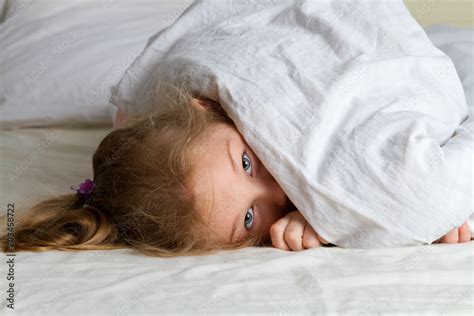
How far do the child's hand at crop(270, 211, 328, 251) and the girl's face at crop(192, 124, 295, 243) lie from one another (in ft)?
0.12

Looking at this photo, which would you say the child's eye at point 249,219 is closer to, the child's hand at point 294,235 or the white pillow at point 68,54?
the child's hand at point 294,235

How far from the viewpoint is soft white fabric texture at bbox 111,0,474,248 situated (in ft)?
3.79

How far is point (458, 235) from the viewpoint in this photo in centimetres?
121

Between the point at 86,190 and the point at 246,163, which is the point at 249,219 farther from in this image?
the point at 86,190

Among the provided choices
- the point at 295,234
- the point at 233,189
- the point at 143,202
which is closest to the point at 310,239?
the point at 295,234

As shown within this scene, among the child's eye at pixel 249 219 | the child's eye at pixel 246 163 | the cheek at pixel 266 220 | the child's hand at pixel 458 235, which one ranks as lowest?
the child's hand at pixel 458 235

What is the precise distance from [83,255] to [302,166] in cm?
33

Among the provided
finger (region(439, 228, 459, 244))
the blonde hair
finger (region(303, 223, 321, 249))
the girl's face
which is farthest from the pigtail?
finger (region(439, 228, 459, 244))

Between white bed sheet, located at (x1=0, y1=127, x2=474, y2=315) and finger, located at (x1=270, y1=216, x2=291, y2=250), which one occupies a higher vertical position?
white bed sheet, located at (x1=0, y1=127, x2=474, y2=315)

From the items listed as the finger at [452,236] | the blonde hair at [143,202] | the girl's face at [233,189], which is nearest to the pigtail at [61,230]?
the blonde hair at [143,202]

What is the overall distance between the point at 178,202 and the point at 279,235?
0.51ft

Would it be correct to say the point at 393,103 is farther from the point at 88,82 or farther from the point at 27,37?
the point at 27,37

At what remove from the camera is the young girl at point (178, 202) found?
1.20 m

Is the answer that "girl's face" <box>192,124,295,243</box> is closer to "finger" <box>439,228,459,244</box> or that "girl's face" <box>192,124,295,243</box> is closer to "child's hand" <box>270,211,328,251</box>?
"child's hand" <box>270,211,328,251</box>
